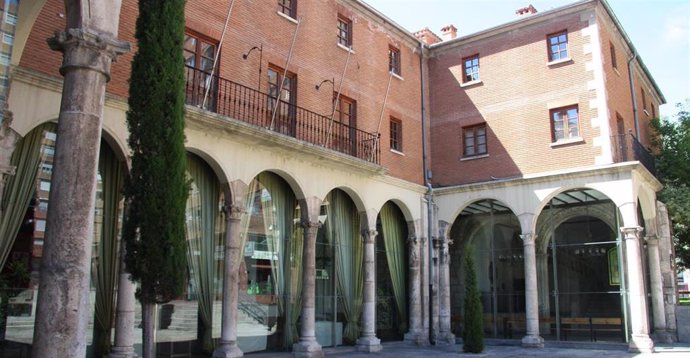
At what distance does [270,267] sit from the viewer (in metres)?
13.6

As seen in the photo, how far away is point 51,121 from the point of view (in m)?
9.62

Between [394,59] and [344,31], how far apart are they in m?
2.41

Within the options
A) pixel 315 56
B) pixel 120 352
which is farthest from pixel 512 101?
pixel 120 352

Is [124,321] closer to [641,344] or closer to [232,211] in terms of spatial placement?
[232,211]

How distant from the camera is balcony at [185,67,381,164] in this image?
12.1 meters

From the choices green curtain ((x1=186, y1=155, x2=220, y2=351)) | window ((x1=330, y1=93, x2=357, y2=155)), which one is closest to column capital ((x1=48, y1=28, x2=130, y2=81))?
green curtain ((x1=186, y1=155, x2=220, y2=351))

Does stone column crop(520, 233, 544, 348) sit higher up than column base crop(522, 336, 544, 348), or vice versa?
stone column crop(520, 233, 544, 348)

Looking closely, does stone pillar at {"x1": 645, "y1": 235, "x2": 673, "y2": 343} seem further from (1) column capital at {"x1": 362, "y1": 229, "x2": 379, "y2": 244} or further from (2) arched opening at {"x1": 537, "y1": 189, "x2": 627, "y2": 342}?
(1) column capital at {"x1": 362, "y1": 229, "x2": 379, "y2": 244}

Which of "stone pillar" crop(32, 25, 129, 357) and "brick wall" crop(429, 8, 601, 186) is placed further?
"brick wall" crop(429, 8, 601, 186)

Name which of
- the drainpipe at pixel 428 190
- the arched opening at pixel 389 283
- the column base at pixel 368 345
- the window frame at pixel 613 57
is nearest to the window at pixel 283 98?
the arched opening at pixel 389 283

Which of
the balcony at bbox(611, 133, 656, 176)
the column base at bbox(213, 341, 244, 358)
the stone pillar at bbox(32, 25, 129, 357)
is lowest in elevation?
the column base at bbox(213, 341, 244, 358)

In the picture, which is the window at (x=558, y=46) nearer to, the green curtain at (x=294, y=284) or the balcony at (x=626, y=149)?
the balcony at (x=626, y=149)

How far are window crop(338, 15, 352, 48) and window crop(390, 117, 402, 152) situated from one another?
2.71m

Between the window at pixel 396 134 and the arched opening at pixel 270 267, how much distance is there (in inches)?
181
